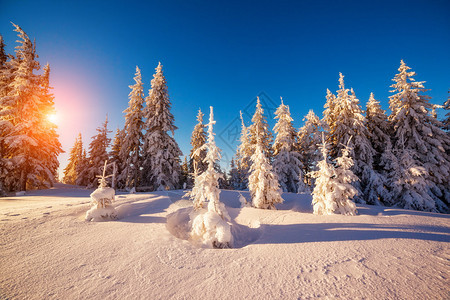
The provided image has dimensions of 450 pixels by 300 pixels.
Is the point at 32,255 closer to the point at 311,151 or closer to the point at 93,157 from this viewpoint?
the point at 311,151

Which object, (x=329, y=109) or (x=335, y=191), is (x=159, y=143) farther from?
(x=329, y=109)

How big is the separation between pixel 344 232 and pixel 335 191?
9.57ft

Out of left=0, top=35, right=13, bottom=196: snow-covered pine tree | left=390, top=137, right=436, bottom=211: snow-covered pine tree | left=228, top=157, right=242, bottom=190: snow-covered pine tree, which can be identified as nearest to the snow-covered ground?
left=390, top=137, right=436, bottom=211: snow-covered pine tree

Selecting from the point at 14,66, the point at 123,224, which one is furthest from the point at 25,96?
the point at 123,224

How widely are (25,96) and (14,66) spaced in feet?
12.2

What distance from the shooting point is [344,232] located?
530 cm

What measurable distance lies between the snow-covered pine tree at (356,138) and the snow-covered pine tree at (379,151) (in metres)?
0.28

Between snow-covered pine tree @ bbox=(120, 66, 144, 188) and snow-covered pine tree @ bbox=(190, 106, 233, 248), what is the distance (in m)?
15.9

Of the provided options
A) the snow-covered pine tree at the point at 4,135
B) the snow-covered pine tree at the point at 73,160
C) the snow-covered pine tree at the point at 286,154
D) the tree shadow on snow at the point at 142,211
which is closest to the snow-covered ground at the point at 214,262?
the tree shadow on snow at the point at 142,211

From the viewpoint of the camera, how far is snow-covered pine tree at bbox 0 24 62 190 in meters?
13.9

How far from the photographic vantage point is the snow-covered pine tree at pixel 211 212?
195 inches

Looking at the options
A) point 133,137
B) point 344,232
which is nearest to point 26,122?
point 133,137

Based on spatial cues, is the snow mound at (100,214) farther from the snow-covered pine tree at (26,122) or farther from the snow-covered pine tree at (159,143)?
the snow-covered pine tree at (26,122)

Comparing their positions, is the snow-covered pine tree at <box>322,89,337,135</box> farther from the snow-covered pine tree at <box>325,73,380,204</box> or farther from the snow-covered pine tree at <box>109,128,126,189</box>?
the snow-covered pine tree at <box>109,128,126,189</box>
